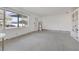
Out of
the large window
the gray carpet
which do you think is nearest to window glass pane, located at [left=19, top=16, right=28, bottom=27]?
the large window

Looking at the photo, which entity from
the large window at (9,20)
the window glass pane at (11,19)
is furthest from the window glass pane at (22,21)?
the window glass pane at (11,19)

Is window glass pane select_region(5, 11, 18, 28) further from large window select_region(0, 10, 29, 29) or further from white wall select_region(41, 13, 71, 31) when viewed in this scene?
white wall select_region(41, 13, 71, 31)

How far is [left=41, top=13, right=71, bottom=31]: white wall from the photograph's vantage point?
13.5 m

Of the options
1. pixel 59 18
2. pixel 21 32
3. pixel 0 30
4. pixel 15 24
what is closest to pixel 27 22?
pixel 21 32

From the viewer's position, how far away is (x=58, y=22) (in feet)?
47.1

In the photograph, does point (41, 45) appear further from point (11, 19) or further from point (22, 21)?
point (22, 21)

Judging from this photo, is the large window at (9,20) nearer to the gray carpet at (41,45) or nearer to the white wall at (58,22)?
the gray carpet at (41,45)

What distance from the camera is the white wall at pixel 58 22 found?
532 inches

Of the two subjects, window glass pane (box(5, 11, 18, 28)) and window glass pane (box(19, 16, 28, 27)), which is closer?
window glass pane (box(5, 11, 18, 28))
